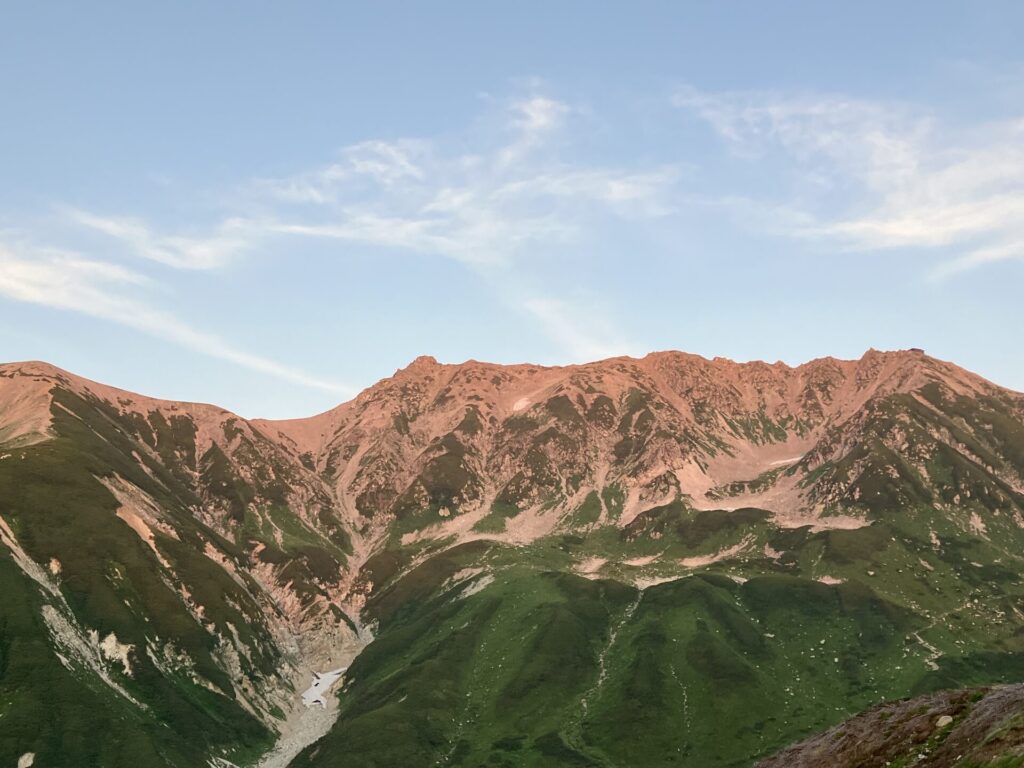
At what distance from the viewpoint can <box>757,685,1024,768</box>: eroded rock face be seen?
39.2m

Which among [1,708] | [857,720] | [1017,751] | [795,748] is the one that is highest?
[1017,751]

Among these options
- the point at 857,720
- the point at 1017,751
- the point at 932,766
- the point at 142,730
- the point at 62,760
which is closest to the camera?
the point at 1017,751

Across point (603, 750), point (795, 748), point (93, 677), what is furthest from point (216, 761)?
point (795, 748)

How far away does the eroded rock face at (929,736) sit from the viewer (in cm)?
3916

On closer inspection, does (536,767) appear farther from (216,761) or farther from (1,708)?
(1,708)

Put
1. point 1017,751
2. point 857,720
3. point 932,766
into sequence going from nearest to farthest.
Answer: point 1017,751 < point 932,766 < point 857,720

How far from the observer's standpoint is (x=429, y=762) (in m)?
200

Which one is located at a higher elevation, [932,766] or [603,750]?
[932,766]

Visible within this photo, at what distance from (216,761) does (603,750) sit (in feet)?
320

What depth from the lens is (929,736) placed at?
1848 inches

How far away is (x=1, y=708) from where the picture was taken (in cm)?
16662

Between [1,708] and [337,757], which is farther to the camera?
[337,757]

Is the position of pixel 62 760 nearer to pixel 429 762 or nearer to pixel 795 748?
pixel 429 762

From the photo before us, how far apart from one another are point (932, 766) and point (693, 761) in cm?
16475
